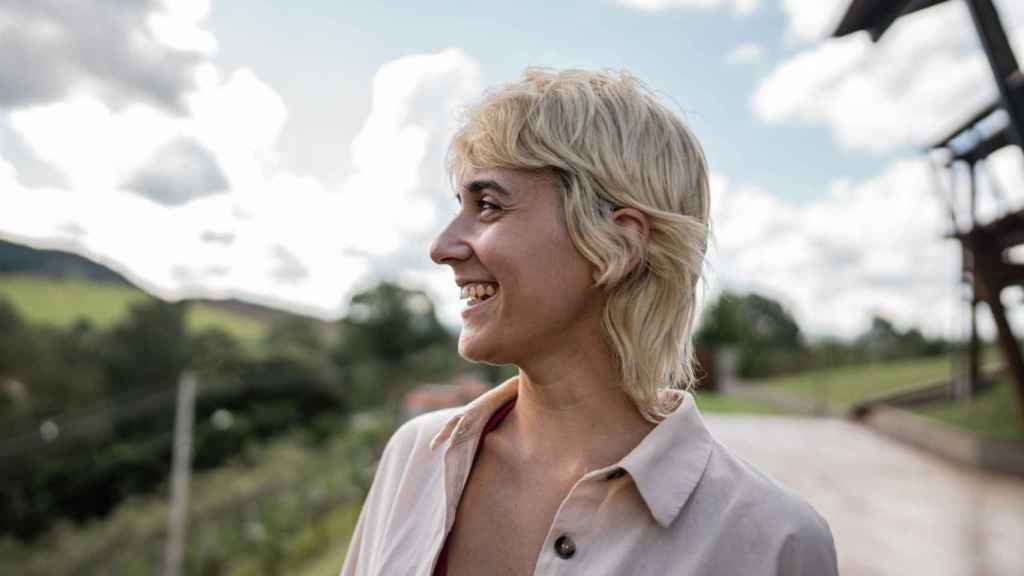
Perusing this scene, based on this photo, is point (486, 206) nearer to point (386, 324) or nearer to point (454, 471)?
point (454, 471)

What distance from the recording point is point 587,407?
3.67ft

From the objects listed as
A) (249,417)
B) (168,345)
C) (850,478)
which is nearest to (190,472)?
(249,417)

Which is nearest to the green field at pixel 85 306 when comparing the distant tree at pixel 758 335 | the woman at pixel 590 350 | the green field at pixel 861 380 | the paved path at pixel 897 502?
→ the distant tree at pixel 758 335

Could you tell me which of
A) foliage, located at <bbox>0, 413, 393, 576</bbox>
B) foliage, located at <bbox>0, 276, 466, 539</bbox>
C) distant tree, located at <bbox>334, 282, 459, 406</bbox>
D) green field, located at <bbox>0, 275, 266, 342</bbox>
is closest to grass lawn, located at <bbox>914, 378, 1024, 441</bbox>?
foliage, located at <bbox>0, 413, 393, 576</bbox>

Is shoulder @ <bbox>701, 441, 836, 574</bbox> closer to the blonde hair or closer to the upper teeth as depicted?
the blonde hair

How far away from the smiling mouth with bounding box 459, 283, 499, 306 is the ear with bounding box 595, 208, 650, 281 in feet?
0.48

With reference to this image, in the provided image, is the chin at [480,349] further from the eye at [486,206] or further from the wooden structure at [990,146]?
the wooden structure at [990,146]

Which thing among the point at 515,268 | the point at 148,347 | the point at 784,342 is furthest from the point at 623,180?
the point at 148,347

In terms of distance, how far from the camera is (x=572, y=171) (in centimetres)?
104

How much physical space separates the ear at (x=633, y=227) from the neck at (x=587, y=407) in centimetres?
14

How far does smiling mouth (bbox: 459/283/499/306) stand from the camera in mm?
1057

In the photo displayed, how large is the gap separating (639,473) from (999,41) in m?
0.88

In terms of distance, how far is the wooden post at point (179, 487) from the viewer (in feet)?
62.8

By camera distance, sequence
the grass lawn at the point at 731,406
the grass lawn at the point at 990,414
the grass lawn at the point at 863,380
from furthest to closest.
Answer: the grass lawn at the point at 731,406 < the grass lawn at the point at 863,380 < the grass lawn at the point at 990,414
